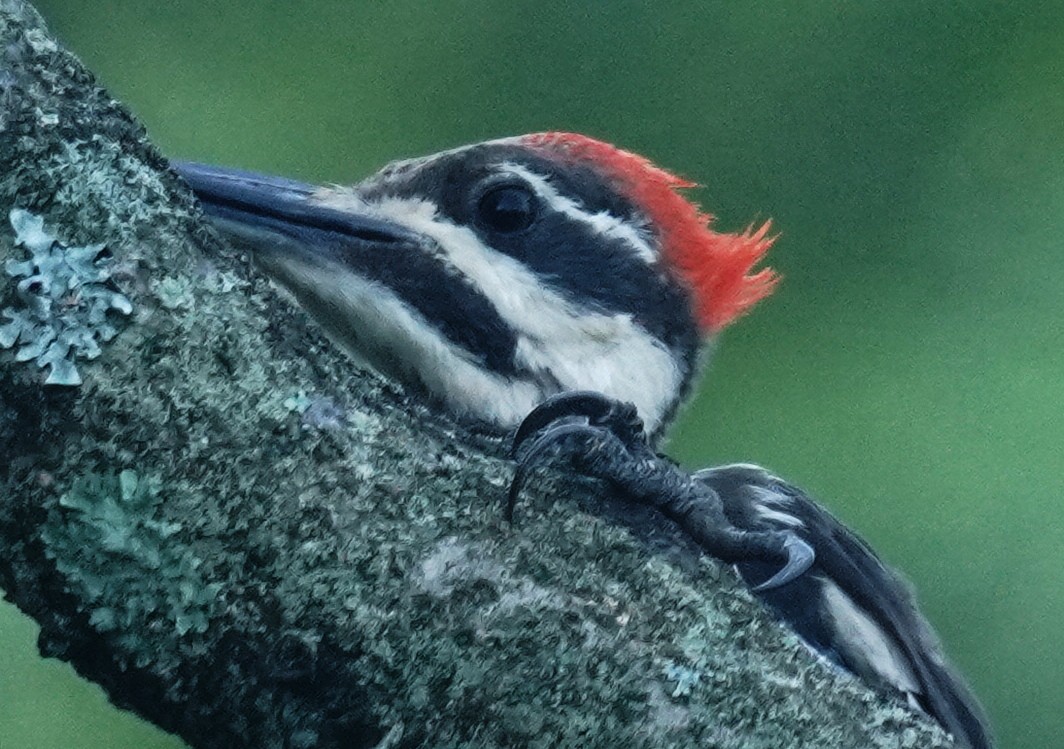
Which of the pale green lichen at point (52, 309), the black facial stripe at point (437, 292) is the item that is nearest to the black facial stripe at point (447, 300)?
the black facial stripe at point (437, 292)

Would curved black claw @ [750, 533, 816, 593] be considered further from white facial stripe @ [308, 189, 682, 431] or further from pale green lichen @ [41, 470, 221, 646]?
pale green lichen @ [41, 470, 221, 646]

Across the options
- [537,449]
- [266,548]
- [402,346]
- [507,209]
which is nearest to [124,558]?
[266,548]

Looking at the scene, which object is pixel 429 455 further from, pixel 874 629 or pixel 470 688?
pixel 874 629

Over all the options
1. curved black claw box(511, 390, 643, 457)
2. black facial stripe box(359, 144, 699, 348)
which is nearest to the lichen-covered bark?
curved black claw box(511, 390, 643, 457)

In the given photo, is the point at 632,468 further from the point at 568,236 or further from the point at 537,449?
the point at 568,236

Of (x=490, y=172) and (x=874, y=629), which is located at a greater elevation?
(x=490, y=172)

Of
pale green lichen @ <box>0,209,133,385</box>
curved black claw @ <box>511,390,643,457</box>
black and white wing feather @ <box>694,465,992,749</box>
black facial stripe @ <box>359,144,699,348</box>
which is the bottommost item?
black and white wing feather @ <box>694,465,992,749</box>

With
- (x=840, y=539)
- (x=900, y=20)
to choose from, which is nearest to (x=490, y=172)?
(x=840, y=539)
